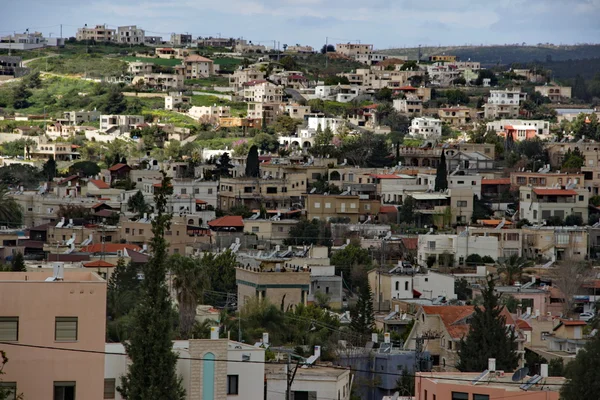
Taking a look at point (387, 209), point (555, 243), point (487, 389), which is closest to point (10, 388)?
point (487, 389)

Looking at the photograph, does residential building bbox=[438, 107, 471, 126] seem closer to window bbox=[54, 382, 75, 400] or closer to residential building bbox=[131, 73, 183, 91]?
residential building bbox=[131, 73, 183, 91]

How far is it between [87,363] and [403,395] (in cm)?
1370

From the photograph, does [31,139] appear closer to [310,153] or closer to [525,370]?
[310,153]

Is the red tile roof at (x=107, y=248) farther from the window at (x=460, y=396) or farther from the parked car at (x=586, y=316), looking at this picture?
the window at (x=460, y=396)

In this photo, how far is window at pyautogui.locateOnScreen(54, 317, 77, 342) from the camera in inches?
848

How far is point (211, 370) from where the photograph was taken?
27688mm

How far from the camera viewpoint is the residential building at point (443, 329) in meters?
40.7

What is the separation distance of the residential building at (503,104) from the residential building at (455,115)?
4.43 feet

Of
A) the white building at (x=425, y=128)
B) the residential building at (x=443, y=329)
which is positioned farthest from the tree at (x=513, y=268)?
the white building at (x=425, y=128)

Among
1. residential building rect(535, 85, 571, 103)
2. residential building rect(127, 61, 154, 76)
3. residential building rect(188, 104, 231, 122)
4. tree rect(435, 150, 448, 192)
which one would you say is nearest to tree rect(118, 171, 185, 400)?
tree rect(435, 150, 448, 192)

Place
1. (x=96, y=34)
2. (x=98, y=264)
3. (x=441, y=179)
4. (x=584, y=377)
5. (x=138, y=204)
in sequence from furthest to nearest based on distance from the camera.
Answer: (x=96, y=34) → (x=441, y=179) → (x=138, y=204) → (x=98, y=264) → (x=584, y=377)

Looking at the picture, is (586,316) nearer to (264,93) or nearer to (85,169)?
(85,169)

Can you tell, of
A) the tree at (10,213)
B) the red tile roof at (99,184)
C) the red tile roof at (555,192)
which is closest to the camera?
the tree at (10,213)

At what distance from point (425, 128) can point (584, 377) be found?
261ft
